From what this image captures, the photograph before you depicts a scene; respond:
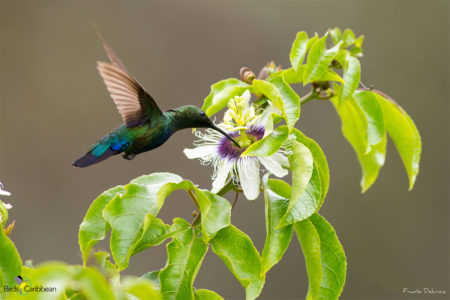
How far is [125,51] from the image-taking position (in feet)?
11.4

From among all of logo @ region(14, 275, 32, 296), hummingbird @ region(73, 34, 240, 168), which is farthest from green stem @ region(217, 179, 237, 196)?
logo @ region(14, 275, 32, 296)

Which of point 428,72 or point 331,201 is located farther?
point 428,72

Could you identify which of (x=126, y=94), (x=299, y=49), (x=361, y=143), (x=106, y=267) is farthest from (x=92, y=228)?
(x=361, y=143)

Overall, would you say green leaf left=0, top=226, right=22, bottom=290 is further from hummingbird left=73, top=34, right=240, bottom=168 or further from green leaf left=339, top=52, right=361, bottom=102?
green leaf left=339, top=52, right=361, bottom=102

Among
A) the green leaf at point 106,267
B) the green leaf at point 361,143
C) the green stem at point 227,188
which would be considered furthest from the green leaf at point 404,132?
the green leaf at point 106,267

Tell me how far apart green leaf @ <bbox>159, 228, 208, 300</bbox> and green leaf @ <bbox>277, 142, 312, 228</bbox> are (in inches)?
5.2

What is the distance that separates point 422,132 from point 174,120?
2.67 metres

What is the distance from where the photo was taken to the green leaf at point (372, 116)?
3.38 feet

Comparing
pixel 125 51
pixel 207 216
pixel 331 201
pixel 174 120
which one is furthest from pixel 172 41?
pixel 207 216

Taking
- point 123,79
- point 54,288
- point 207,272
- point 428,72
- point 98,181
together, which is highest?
point 123,79

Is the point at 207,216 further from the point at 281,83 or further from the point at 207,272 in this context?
the point at 207,272

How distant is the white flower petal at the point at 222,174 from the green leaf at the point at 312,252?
0.15 meters

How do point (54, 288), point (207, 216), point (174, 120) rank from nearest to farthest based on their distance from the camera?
1. point (54, 288)
2. point (207, 216)
3. point (174, 120)

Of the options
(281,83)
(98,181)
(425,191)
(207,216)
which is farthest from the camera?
(425,191)
